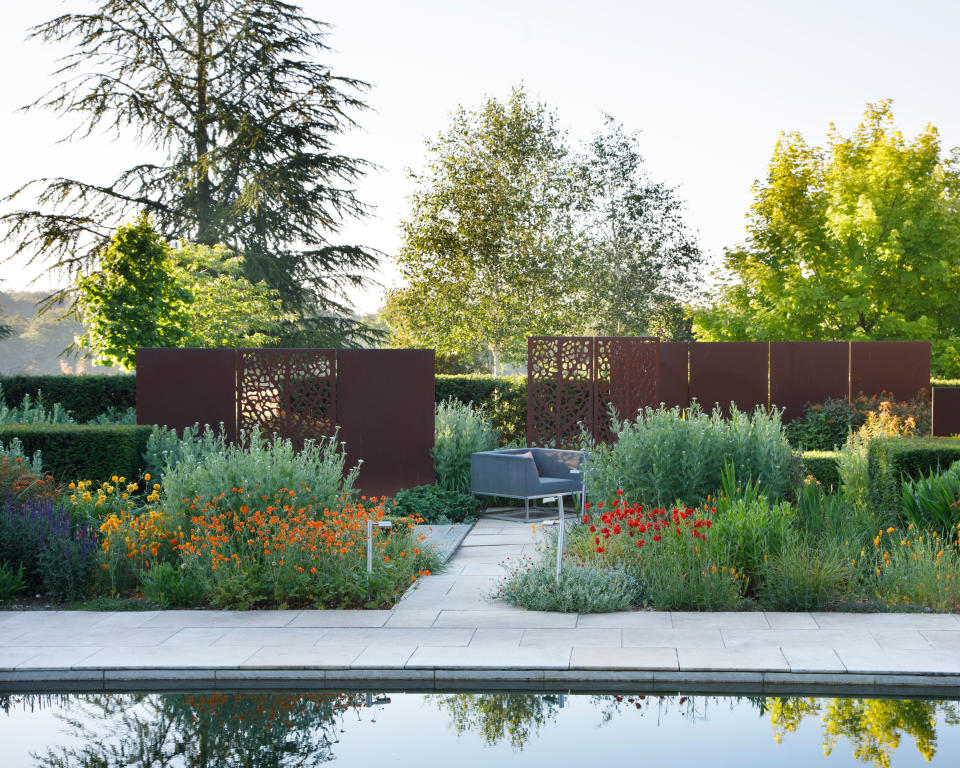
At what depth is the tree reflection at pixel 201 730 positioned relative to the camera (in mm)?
4281

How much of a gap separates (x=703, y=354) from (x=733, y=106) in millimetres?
4521

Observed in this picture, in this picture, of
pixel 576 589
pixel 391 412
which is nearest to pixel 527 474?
pixel 391 412

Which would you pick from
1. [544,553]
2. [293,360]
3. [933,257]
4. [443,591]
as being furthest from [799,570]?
[933,257]

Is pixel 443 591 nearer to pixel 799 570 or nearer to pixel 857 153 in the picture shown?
pixel 799 570

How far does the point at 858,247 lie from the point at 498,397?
40.0 feet

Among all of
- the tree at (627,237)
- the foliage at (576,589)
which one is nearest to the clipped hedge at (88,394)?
the foliage at (576,589)

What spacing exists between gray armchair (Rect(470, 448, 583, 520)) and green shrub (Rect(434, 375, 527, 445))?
372cm

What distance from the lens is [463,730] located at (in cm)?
464

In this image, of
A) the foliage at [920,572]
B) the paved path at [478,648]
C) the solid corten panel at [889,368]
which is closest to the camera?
the paved path at [478,648]

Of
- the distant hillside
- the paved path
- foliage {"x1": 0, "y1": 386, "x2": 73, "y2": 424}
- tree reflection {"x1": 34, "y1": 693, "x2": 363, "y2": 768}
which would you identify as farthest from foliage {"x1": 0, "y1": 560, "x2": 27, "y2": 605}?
the distant hillside

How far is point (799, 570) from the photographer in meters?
6.57

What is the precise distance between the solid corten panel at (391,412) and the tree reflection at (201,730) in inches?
263

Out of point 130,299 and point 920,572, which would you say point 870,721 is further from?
point 130,299

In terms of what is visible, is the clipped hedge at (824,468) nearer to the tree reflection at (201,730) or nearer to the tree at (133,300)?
the tree reflection at (201,730)
